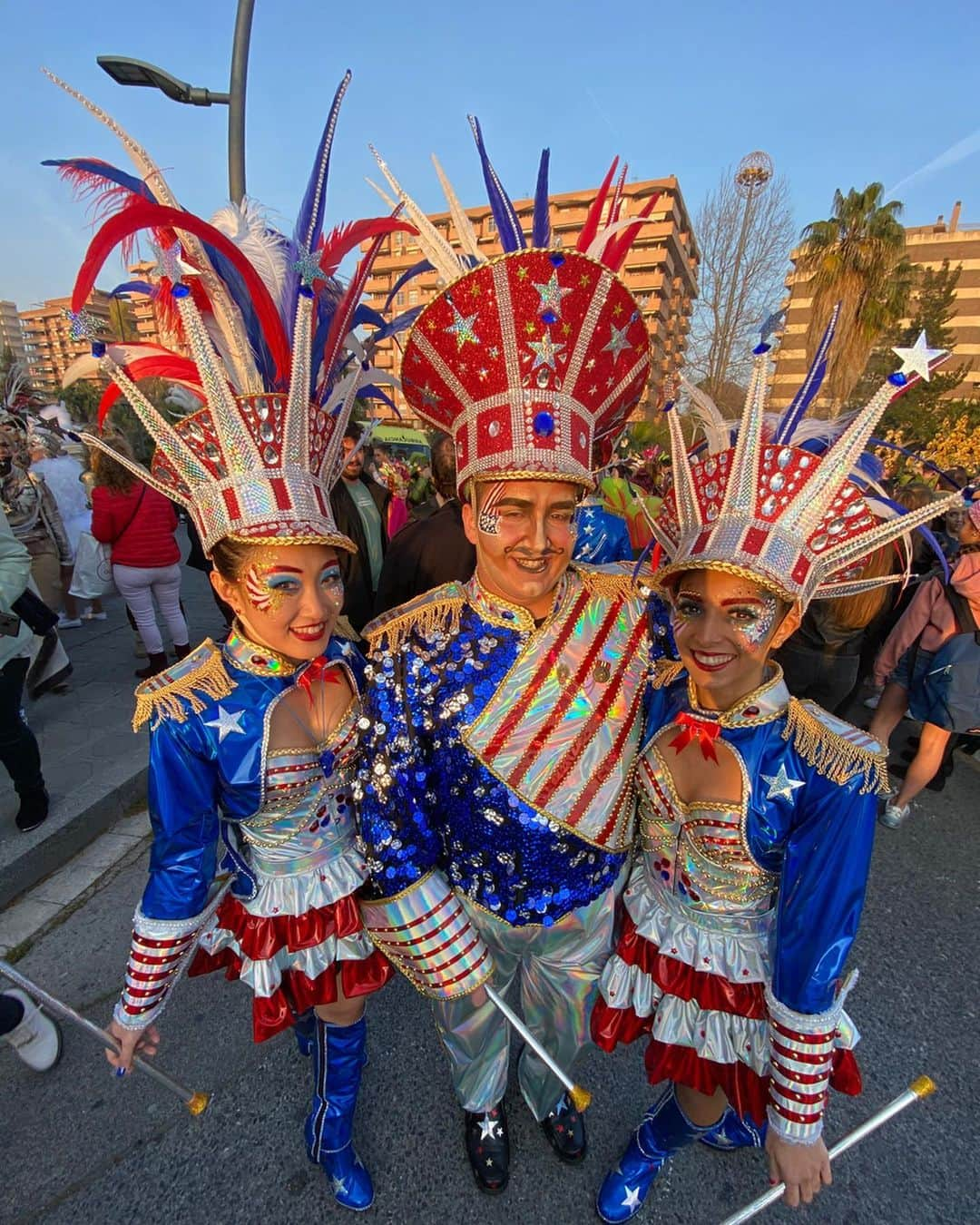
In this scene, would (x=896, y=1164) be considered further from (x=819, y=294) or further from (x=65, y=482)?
(x=819, y=294)

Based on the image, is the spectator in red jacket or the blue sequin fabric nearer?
the blue sequin fabric

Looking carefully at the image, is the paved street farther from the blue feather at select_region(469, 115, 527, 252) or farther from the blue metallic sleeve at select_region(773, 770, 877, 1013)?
the blue feather at select_region(469, 115, 527, 252)

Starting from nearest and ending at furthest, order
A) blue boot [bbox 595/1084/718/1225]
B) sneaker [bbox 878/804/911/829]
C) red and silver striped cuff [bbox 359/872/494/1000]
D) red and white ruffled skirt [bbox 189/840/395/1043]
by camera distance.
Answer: red and silver striped cuff [bbox 359/872/494/1000] < red and white ruffled skirt [bbox 189/840/395/1043] < blue boot [bbox 595/1084/718/1225] < sneaker [bbox 878/804/911/829]

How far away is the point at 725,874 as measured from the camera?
1.71 m

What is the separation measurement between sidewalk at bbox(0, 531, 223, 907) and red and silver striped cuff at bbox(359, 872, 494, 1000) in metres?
2.80

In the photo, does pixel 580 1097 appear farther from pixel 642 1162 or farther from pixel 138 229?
pixel 138 229

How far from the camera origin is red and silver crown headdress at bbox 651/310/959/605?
1.48 m

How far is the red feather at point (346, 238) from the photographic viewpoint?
1.86 m

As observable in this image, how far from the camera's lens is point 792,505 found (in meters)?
1.50

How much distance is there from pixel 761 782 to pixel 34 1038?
296 centimetres

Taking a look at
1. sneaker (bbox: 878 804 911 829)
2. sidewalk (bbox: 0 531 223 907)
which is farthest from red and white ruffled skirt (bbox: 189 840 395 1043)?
sneaker (bbox: 878 804 911 829)

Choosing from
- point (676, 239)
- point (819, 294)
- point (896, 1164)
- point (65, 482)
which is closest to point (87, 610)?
point (65, 482)

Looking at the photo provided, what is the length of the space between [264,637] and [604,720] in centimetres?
103

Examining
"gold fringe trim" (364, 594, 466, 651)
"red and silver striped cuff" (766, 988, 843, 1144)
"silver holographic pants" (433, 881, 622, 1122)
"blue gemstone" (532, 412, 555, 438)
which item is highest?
"blue gemstone" (532, 412, 555, 438)
